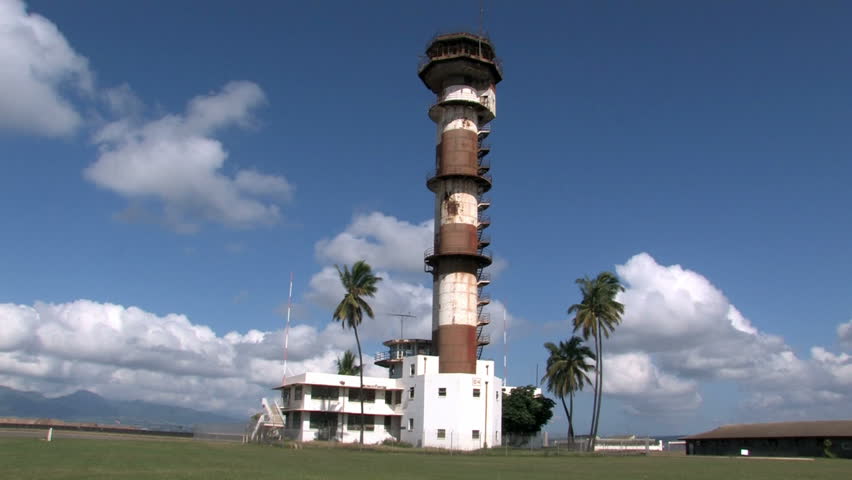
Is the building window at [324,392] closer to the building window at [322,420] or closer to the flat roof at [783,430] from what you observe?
the building window at [322,420]

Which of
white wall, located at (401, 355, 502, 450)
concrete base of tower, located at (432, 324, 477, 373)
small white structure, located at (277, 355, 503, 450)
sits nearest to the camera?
white wall, located at (401, 355, 502, 450)

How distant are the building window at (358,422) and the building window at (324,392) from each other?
2.71 metres

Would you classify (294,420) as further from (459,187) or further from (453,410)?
(459,187)

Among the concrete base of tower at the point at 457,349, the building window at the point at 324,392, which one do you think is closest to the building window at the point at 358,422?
the building window at the point at 324,392

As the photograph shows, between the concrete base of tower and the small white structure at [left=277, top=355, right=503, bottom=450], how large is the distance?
35.8 inches

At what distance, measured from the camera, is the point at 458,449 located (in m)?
65.8

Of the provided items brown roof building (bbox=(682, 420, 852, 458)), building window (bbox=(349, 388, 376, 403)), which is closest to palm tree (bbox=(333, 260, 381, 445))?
building window (bbox=(349, 388, 376, 403))

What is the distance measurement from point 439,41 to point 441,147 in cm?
1158

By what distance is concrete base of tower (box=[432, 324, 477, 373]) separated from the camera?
226 feet

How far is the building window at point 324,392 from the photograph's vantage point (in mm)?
72875

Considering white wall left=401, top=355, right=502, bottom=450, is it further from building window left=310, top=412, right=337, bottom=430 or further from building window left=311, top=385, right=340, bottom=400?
building window left=311, top=385, right=340, bottom=400

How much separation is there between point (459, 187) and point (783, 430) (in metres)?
44.3

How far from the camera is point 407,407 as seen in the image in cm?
7212

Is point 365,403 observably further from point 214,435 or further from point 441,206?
point 441,206
